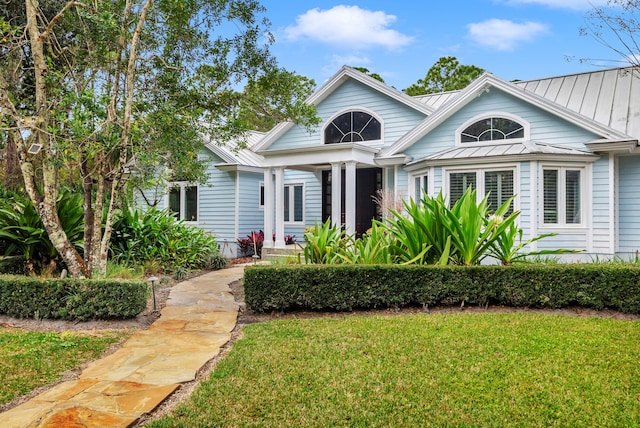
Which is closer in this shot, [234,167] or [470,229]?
[470,229]

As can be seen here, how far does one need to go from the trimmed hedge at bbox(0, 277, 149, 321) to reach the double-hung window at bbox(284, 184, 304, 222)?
34.8 ft

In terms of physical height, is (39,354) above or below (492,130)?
below

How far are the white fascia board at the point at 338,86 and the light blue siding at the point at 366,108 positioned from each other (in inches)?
6.8

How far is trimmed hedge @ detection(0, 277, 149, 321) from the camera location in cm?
720

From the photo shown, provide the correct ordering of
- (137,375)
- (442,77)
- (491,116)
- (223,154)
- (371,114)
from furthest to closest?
1. (442,77)
2. (223,154)
3. (371,114)
4. (491,116)
5. (137,375)

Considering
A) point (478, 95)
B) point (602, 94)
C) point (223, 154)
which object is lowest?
point (223, 154)

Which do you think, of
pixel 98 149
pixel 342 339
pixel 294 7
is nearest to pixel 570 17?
pixel 294 7

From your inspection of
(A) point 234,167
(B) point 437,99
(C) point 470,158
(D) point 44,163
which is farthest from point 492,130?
(D) point 44,163

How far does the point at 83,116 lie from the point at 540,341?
21.1ft

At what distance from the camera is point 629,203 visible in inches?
488

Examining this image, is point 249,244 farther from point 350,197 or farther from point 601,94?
point 601,94

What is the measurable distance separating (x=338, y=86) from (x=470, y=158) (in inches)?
224

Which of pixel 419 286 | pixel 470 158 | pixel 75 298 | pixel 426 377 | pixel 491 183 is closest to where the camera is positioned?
pixel 426 377

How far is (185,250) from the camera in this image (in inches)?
488
